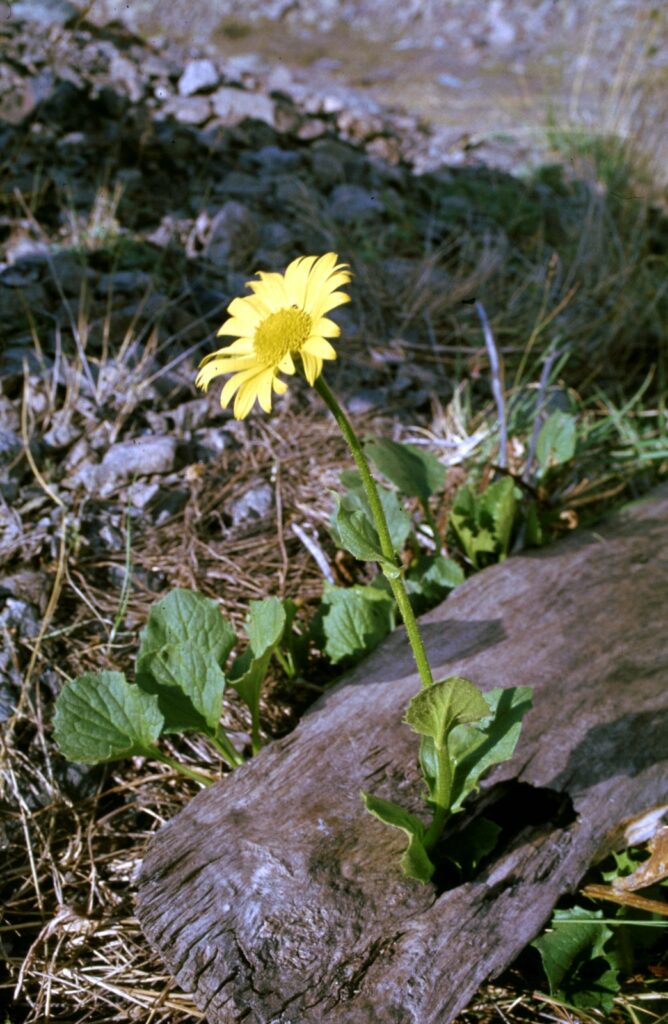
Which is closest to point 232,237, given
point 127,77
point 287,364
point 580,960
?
point 127,77

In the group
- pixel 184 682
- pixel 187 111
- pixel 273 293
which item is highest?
pixel 187 111

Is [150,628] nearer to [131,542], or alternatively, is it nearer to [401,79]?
[131,542]

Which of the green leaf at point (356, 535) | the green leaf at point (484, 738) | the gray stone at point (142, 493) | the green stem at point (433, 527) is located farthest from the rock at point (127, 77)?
the green leaf at point (484, 738)

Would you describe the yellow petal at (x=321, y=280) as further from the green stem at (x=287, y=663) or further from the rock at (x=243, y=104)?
the rock at (x=243, y=104)

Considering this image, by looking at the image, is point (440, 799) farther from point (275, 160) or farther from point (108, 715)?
point (275, 160)

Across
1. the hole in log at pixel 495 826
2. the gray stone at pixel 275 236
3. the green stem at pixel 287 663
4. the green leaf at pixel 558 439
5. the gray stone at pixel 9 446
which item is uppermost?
the gray stone at pixel 275 236

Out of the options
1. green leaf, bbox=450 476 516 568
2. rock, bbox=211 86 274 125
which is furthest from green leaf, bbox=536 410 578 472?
rock, bbox=211 86 274 125

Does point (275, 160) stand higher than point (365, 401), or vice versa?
point (275, 160)
